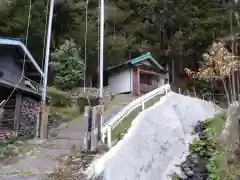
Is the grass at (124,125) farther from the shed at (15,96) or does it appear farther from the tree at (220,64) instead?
the shed at (15,96)

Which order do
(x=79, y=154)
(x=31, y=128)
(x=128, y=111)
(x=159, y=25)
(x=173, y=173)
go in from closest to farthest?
(x=79, y=154) → (x=173, y=173) → (x=128, y=111) → (x=31, y=128) → (x=159, y=25)

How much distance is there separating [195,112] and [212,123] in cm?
212

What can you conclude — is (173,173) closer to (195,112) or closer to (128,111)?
(128,111)

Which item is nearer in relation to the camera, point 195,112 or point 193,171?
point 193,171

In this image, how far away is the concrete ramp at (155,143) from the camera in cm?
973

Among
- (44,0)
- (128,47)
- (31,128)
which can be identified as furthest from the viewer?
(128,47)

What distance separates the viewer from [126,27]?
28.6m

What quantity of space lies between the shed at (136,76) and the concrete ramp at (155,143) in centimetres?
627

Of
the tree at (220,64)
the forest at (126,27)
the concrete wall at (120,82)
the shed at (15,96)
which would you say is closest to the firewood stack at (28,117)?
the shed at (15,96)

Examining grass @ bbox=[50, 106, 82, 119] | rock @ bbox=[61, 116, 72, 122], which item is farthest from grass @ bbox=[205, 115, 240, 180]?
grass @ bbox=[50, 106, 82, 119]

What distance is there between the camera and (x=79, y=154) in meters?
10.9

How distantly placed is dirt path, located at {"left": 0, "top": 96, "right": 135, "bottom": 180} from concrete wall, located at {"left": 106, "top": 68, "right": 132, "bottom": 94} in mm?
10077

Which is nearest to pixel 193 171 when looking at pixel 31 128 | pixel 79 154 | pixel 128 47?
pixel 79 154

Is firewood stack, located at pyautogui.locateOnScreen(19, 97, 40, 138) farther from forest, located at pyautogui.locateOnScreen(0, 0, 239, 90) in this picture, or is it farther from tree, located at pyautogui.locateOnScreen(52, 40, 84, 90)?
forest, located at pyautogui.locateOnScreen(0, 0, 239, 90)
